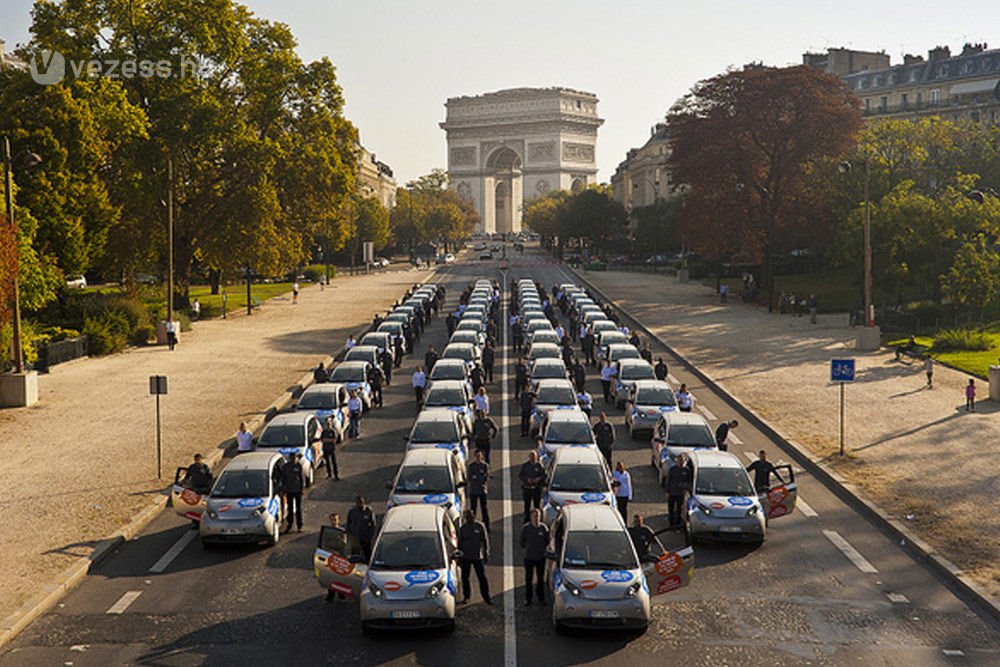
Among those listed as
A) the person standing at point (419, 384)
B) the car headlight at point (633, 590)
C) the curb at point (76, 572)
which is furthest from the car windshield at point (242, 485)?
the person standing at point (419, 384)

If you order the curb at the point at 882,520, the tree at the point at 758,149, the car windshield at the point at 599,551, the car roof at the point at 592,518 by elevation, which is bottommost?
the curb at the point at 882,520

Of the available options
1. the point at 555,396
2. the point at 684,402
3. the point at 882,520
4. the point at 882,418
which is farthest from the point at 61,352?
the point at 882,520

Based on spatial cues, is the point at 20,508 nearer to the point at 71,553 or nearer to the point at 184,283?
the point at 71,553

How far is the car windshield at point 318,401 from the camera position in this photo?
26109 mm

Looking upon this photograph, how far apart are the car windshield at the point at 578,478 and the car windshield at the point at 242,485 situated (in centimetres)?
487

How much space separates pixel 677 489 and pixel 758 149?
51.6m

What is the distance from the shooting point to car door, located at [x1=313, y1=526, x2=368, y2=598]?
14109mm

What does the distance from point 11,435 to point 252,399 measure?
740 centimetres

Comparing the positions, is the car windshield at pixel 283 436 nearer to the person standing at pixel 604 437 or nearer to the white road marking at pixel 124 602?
the person standing at pixel 604 437

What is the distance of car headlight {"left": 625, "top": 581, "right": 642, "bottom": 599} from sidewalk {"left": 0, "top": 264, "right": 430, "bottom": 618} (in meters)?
8.35

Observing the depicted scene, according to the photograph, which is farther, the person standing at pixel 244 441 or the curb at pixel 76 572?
the person standing at pixel 244 441

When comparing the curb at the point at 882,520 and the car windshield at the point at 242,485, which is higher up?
the car windshield at the point at 242,485

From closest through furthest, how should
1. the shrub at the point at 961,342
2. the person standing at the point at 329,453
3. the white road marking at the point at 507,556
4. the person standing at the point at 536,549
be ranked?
the white road marking at the point at 507,556 < the person standing at the point at 536,549 < the person standing at the point at 329,453 < the shrub at the point at 961,342

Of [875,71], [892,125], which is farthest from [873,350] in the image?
[875,71]
